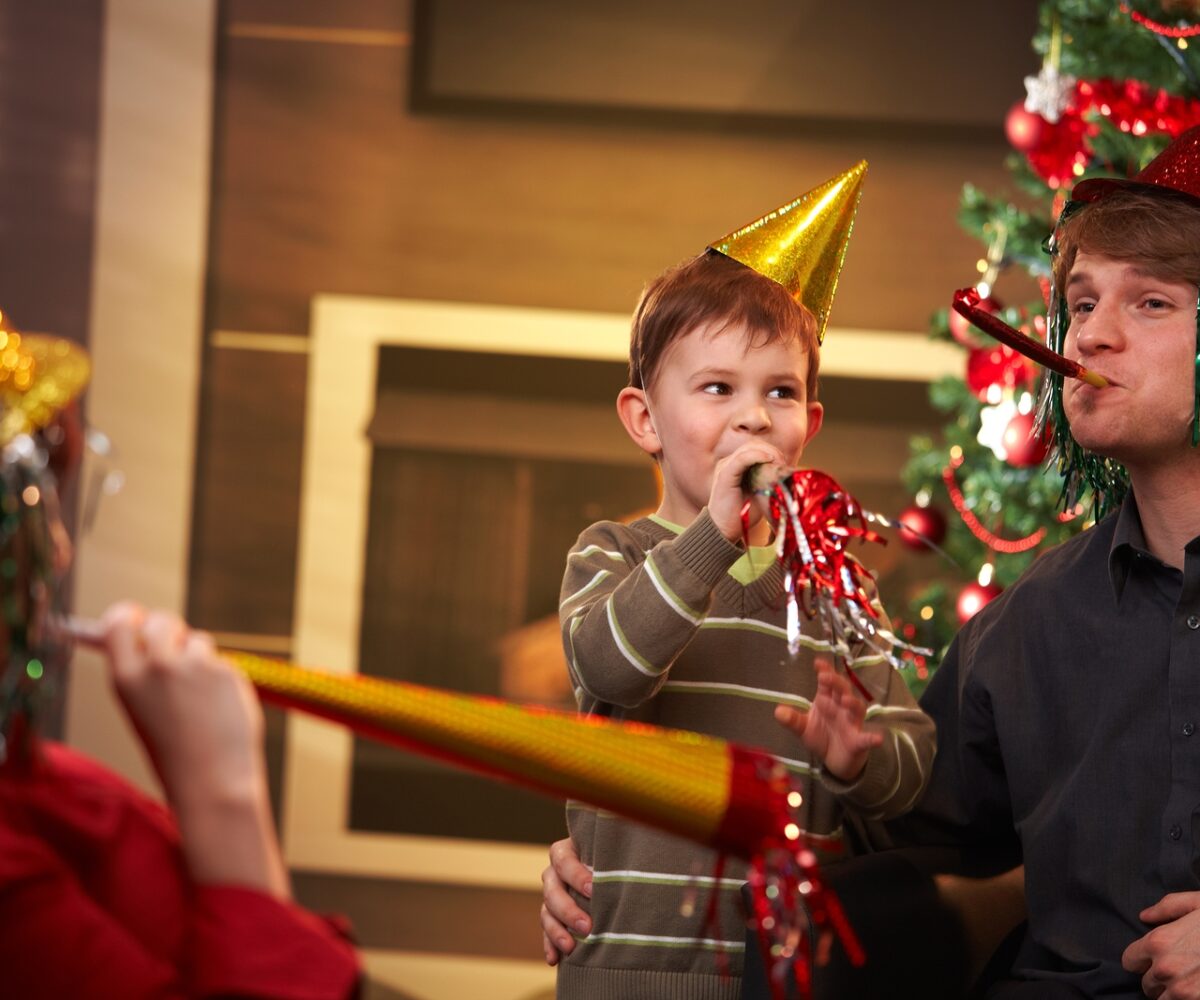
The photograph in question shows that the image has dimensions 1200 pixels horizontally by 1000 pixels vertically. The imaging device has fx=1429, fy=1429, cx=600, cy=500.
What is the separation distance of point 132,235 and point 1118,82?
2203mm

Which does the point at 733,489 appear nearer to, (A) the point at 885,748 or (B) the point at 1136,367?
(A) the point at 885,748

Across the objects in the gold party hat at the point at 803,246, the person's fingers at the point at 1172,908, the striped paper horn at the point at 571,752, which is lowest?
the person's fingers at the point at 1172,908

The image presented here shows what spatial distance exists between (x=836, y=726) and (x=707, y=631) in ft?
0.68

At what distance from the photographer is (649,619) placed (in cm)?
121

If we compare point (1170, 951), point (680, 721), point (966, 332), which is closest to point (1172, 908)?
point (1170, 951)

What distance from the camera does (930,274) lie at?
3348 mm

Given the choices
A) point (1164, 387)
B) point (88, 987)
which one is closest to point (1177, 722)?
point (1164, 387)

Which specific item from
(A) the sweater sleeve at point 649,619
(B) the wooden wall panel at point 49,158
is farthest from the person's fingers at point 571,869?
(B) the wooden wall panel at point 49,158

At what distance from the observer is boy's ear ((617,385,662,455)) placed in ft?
4.78

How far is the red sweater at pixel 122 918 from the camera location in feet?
2.23

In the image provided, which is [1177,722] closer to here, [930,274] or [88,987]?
[88,987]

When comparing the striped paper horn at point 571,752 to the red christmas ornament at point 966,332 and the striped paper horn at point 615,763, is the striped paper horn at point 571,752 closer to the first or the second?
the striped paper horn at point 615,763

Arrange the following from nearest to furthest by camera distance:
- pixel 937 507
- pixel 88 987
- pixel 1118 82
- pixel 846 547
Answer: pixel 88 987 → pixel 846 547 → pixel 1118 82 → pixel 937 507

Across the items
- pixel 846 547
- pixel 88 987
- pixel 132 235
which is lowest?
pixel 88 987
